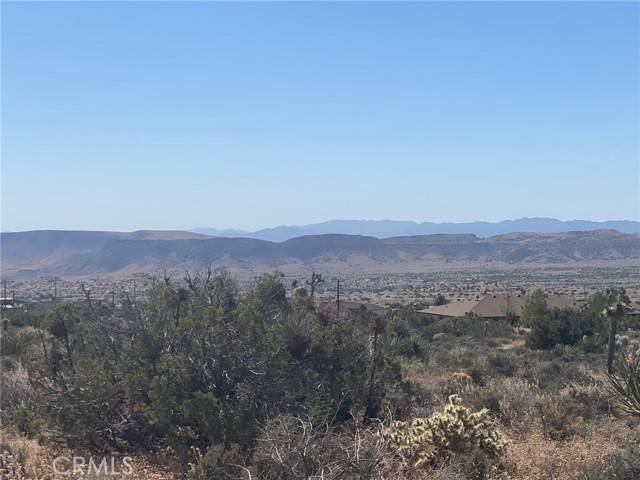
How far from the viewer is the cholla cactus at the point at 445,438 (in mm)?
10109

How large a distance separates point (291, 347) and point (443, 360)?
1256cm

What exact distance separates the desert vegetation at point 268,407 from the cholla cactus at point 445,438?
0.02 meters

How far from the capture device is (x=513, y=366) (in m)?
23.0

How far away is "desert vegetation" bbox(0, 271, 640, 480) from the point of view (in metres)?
9.38

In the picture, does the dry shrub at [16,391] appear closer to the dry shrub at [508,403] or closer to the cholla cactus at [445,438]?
the cholla cactus at [445,438]

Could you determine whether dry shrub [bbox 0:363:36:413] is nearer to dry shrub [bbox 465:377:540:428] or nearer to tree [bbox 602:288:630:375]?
dry shrub [bbox 465:377:540:428]

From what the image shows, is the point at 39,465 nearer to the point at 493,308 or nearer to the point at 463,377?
the point at 463,377

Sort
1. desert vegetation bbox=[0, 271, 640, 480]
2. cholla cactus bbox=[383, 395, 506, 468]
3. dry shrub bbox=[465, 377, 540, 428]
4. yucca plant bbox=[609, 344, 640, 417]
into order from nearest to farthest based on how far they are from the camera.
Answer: desert vegetation bbox=[0, 271, 640, 480] → cholla cactus bbox=[383, 395, 506, 468] → yucca plant bbox=[609, 344, 640, 417] → dry shrub bbox=[465, 377, 540, 428]

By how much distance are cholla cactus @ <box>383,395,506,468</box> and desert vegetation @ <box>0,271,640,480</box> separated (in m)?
0.02

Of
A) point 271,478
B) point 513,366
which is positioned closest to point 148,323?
point 271,478

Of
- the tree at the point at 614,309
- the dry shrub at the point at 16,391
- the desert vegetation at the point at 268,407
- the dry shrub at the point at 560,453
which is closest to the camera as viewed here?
the desert vegetation at the point at 268,407

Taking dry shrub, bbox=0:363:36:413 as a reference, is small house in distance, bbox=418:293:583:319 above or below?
below

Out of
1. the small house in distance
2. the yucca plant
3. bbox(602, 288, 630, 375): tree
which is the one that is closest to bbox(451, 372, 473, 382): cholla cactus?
bbox(602, 288, 630, 375): tree

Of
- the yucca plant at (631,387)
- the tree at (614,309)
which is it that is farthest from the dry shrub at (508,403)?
the tree at (614,309)
